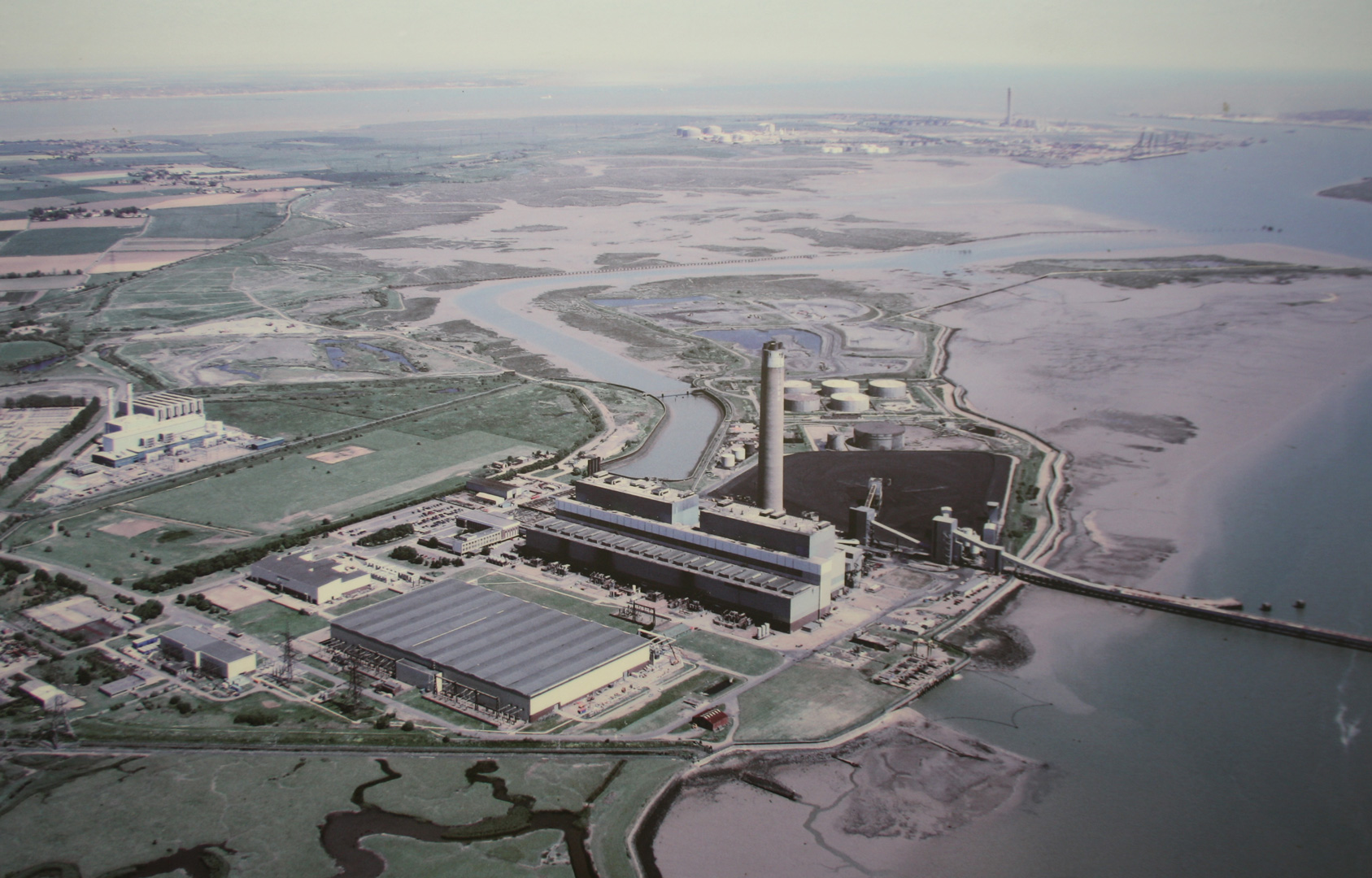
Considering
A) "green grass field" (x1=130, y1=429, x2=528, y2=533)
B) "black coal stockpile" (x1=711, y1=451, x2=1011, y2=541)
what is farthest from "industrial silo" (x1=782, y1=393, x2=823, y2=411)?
"green grass field" (x1=130, y1=429, x2=528, y2=533)

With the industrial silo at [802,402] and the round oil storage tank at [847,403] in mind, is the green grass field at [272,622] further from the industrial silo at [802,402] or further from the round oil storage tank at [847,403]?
the round oil storage tank at [847,403]

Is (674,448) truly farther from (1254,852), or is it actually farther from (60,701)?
(1254,852)

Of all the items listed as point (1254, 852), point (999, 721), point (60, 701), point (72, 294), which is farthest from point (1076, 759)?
point (72, 294)

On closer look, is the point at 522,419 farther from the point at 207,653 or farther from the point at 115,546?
the point at 207,653

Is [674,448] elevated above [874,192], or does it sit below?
below

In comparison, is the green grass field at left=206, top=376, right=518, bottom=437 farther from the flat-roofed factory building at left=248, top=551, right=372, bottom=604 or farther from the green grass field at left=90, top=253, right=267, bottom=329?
the green grass field at left=90, top=253, right=267, bottom=329

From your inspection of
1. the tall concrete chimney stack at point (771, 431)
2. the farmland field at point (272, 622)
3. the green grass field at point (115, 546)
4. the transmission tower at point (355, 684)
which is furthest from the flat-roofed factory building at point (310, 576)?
the tall concrete chimney stack at point (771, 431)
